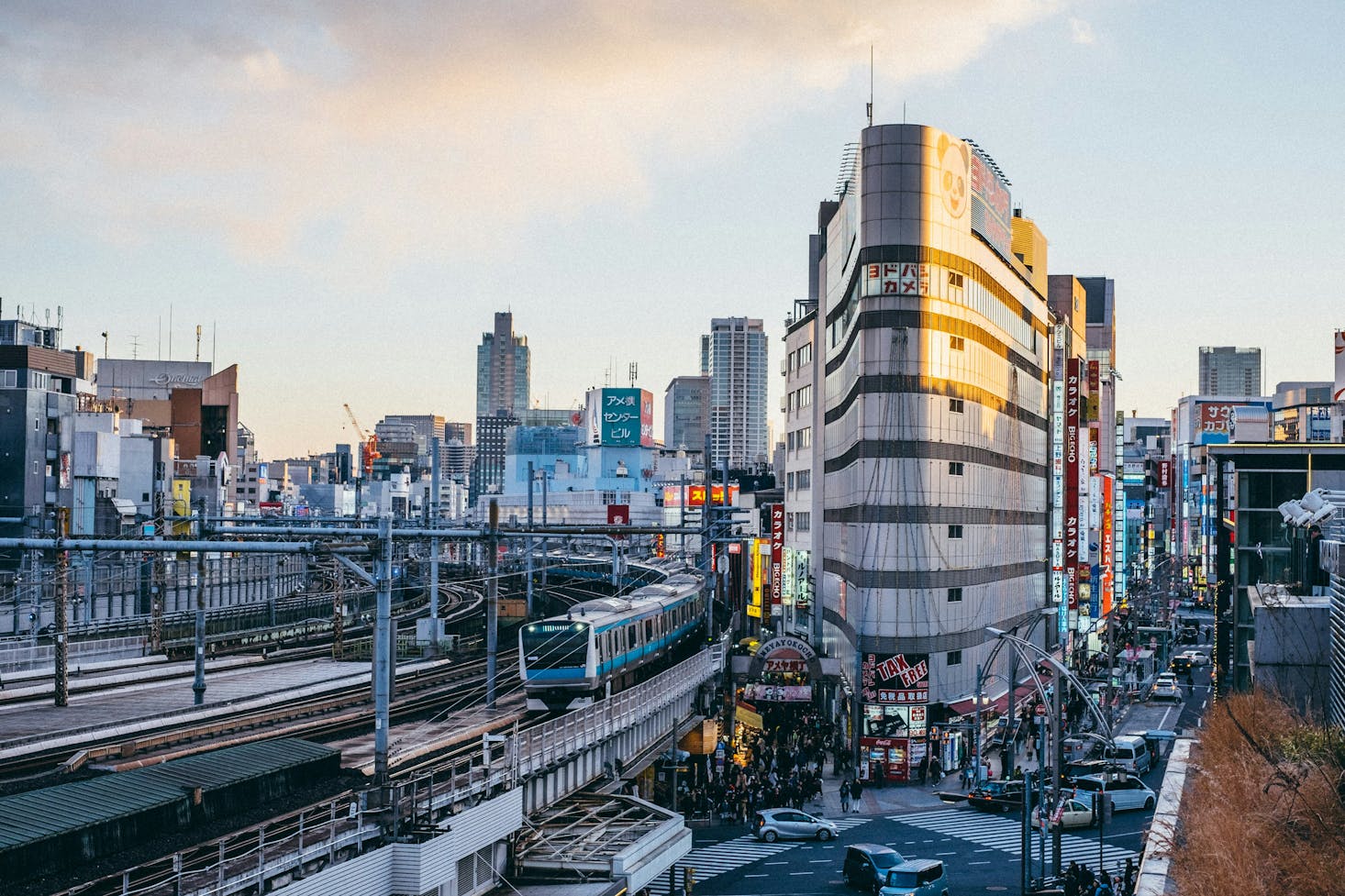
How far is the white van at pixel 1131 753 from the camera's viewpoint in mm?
59219

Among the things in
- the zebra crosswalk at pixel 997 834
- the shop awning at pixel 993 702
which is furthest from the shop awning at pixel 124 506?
the zebra crosswalk at pixel 997 834

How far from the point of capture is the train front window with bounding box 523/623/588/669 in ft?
157

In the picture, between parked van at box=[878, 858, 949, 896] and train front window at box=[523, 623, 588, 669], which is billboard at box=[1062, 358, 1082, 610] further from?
parked van at box=[878, 858, 949, 896]

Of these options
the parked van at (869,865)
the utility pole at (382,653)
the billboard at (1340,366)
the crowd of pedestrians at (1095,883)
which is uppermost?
the billboard at (1340,366)

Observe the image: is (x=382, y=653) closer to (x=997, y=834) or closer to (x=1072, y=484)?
(x=997, y=834)

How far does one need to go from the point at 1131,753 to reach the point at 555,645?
1087 inches

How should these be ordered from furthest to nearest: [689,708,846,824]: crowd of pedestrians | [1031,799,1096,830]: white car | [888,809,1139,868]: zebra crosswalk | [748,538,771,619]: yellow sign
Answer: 1. [748,538,771,619]: yellow sign
2. [689,708,846,824]: crowd of pedestrians
3. [1031,799,1096,830]: white car
4. [888,809,1139,868]: zebra crosswalk

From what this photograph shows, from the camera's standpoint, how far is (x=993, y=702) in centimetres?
6794

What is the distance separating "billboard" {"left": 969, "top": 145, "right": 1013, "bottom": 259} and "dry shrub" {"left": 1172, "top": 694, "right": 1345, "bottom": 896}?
39.0m

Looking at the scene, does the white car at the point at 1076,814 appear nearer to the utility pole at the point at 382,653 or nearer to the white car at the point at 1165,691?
the utility pole at the point at 382,653

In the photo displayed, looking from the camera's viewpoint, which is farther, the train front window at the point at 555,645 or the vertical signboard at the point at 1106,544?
the vertical signboard at the point at 1106,544

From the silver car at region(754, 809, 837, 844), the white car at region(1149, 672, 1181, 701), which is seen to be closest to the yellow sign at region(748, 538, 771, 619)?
the white car at region(1149, 672, 1181, 701)

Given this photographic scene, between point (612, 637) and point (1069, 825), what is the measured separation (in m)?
18.1

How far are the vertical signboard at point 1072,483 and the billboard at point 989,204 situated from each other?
A: 19.5m
